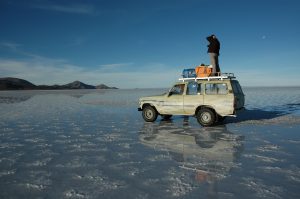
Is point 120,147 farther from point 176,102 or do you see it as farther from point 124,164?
point 176,102

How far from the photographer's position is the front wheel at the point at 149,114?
15320 mm

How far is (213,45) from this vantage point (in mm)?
15297

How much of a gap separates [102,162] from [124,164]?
623 mm

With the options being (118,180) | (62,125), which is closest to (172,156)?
(118,180)

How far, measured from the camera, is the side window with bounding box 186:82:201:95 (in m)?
13.9

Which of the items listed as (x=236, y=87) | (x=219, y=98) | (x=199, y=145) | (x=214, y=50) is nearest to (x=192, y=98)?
(x=219, y=98)

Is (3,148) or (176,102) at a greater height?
(176,102)

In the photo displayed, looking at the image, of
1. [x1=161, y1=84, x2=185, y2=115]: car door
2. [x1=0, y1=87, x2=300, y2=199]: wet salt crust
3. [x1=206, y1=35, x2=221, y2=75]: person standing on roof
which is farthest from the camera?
[x1=206, y1=35, x2=221, y2=75]: person standing on roof

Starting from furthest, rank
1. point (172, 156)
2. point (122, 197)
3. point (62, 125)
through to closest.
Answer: point (62, 125) → point (172, 156) → point (122, 197)

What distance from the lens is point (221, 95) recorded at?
1327 centimetres

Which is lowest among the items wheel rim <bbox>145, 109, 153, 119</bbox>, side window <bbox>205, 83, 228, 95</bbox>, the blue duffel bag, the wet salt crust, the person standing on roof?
the wet salt crust

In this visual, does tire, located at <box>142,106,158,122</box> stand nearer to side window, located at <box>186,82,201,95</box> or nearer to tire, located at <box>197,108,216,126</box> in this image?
side window, located at <box>186,82,201,95</box>

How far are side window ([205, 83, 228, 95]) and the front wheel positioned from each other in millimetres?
2949

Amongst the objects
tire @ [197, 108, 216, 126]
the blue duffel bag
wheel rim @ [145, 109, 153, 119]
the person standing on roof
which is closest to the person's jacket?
the person standing on roof
